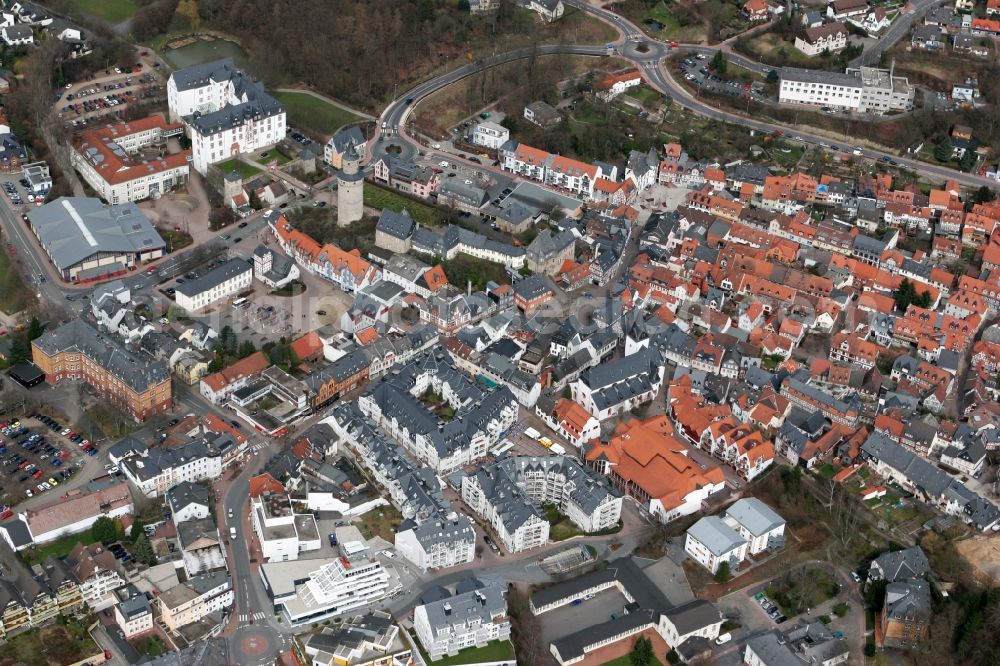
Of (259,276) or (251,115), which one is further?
(251,115)

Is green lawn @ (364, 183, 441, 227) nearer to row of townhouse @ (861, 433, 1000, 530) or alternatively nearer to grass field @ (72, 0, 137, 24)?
row of townhouse @ (861, 433, 1000, 530)

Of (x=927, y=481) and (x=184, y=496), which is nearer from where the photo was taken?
(x=184, y=496)

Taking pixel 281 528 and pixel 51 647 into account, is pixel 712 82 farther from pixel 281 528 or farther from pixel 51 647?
pixel 51 647

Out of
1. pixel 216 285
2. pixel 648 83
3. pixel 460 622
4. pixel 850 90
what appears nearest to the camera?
pixel 460 622

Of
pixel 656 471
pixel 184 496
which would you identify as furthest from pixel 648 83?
pixel 184 496

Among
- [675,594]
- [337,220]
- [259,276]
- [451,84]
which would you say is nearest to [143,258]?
[259,276]

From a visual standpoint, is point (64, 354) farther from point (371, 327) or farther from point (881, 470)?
point (881, 470)

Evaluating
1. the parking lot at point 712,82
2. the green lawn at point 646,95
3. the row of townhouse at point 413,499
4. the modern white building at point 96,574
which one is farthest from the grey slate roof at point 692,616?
Answer: the parking lot at point 712,82
